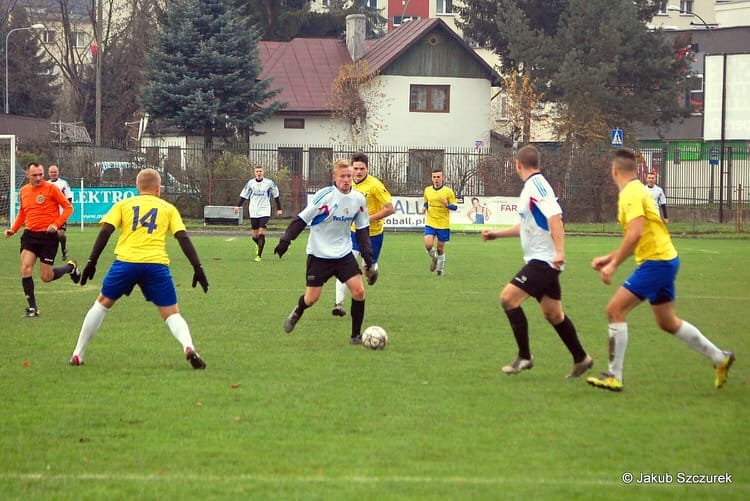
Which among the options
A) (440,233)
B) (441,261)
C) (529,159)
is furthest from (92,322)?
(440,233)

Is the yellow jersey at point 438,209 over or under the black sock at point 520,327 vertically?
over

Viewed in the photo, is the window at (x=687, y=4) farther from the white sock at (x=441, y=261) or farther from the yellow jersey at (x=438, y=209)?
the white sock at (x=441, y=261)

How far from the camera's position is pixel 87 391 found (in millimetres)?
8859

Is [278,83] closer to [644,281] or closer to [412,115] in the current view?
[412,115]

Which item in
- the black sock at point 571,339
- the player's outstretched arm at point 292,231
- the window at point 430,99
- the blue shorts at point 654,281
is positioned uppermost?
the window at point 430,99

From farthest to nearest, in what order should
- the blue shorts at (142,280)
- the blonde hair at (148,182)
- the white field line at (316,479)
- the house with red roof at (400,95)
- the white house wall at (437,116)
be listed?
the white house wall at (437,116)
the house with red roof at (400,95)
the blonde hair at (148,182)
the blue shorts at (142,280)
the white field line at (316,479)

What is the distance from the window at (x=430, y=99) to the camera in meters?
53.7

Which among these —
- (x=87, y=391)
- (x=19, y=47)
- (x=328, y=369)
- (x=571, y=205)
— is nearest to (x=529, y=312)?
(x=328, y=369)

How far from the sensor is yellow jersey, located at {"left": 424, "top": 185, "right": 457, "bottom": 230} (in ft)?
70.3

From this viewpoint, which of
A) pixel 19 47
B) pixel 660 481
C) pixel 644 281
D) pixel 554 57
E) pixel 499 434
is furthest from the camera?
pixel 19 47

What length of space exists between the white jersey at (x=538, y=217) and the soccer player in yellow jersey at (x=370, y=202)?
14.7ft

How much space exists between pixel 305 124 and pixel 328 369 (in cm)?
4332

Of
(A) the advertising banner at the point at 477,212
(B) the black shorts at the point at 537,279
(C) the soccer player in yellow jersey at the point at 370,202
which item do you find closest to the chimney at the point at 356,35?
(A) the advertising banner at the point at 477,212

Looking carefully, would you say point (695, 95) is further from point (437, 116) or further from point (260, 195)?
point (260, 195)
